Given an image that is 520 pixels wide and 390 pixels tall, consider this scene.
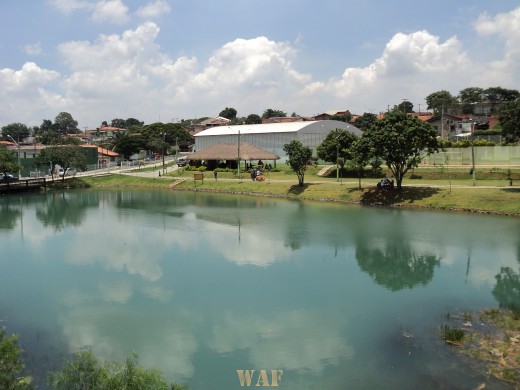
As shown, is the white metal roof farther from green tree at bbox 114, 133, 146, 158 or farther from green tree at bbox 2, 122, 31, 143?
green tree at bbox 2, 122, 31, 143

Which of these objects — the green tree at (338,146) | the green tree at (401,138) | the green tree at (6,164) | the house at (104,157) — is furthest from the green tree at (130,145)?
the green tree at (401,138)

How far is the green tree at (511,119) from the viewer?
140 feet

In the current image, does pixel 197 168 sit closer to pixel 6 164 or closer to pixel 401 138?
pixel 6 164

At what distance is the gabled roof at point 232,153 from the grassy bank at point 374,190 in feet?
17.2

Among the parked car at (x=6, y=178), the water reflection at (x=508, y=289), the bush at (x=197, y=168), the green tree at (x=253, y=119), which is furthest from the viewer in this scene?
the green tree at (x=253, y=119)

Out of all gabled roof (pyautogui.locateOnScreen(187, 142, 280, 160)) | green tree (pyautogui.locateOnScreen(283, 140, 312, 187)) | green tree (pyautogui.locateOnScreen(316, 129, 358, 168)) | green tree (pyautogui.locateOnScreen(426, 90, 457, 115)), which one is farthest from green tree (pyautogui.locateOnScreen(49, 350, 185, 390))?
green tree (pyautogui.locateOnScreen(426, 90, 457, 115))

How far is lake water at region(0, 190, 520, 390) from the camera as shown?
15273 millimetres

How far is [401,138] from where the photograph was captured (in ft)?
151

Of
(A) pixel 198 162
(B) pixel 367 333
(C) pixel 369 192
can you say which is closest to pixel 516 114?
(C) pixel 369 192

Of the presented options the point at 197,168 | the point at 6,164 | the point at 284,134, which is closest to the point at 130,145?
the point at 197,168

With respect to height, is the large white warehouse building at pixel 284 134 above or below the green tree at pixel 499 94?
below

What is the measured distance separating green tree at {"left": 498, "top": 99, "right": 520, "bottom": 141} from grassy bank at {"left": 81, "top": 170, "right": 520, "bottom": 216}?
5.18m

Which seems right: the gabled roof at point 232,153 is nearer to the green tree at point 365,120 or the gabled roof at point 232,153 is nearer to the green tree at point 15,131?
the green tree at point 365,120

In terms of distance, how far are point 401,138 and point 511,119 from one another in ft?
30.9
